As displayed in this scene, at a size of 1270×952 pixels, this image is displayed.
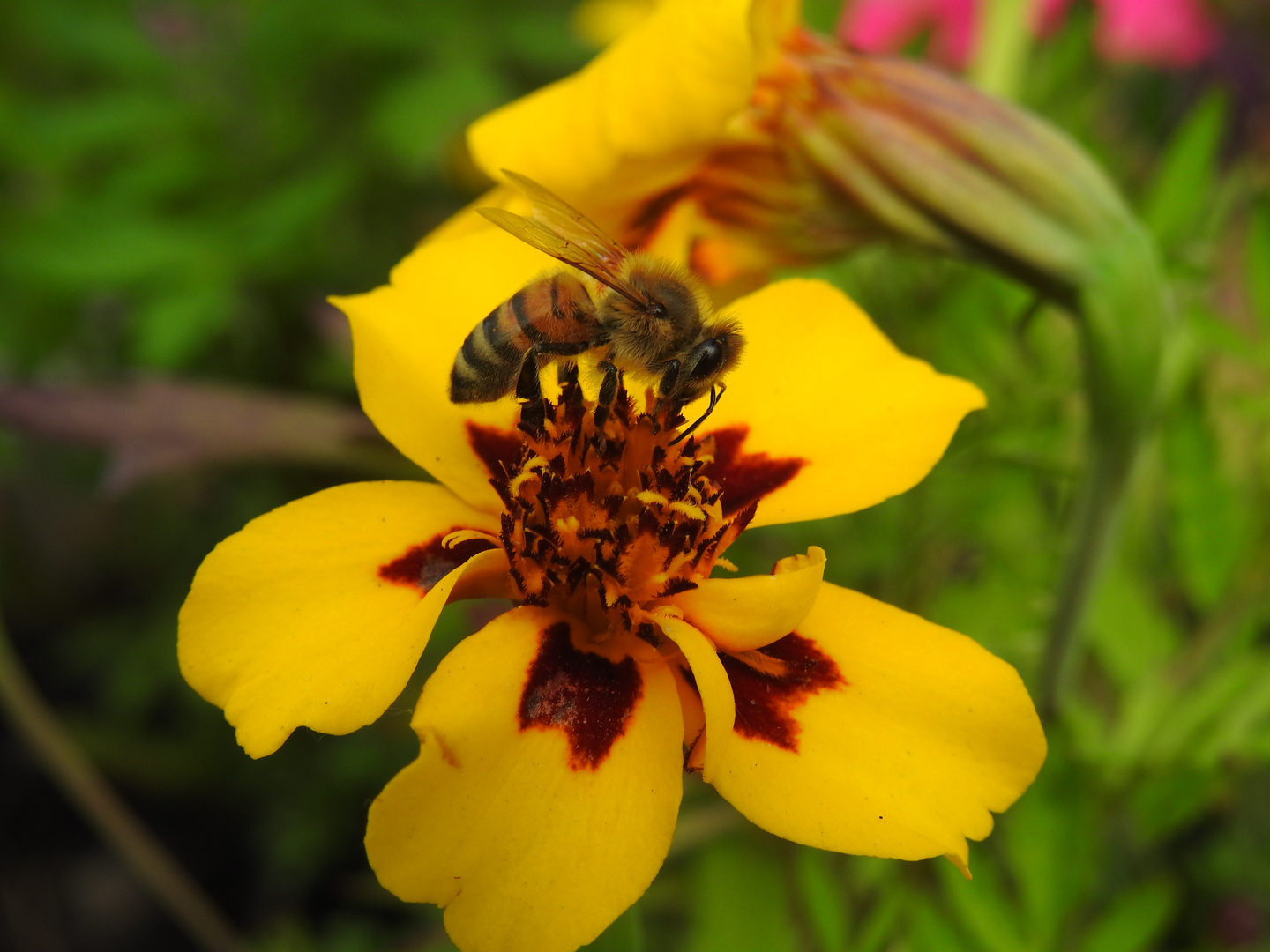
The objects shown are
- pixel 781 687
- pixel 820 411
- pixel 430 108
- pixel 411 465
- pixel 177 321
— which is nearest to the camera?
pixel 781 687

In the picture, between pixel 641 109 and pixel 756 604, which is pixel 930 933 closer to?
pixel 756 604

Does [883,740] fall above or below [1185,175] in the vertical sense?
below

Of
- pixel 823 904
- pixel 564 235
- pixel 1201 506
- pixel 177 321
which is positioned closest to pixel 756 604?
pixel 564 235

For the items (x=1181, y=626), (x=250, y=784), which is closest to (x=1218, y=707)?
(x=1181, y=626)

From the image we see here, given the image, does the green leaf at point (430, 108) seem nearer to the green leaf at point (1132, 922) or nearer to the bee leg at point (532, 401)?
the bee leg at point (532, 401)

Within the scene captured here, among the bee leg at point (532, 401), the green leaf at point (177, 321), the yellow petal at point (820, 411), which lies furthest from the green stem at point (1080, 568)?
the green leaf at point (177, 321)

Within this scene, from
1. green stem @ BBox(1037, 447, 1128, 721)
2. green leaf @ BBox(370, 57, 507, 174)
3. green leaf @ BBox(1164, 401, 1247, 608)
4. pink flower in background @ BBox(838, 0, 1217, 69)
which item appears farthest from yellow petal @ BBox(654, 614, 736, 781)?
pink flower in background @ BBox(838, 0, 1217, 69)
